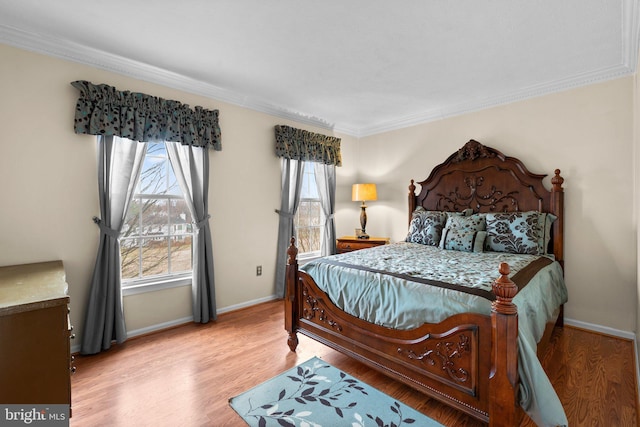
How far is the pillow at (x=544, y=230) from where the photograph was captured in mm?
2920

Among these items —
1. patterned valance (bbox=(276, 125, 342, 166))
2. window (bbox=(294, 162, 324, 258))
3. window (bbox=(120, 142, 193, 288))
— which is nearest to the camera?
window (bbox=(120, 142, 193, 288))

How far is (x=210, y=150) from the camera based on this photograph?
10.7ft

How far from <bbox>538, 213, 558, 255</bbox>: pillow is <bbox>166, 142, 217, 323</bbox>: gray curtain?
3299 mm

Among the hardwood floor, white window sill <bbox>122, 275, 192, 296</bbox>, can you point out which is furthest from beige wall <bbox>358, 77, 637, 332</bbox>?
white window sill <bbox>122, 275, 192, 296</bbox>

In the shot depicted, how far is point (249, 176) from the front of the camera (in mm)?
3615

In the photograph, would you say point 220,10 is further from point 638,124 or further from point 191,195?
point 638,124

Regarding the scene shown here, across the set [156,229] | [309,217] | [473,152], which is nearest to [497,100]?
[473,152]

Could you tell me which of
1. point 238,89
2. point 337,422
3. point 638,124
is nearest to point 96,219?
point 238,89

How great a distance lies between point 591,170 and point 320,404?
10.7ft

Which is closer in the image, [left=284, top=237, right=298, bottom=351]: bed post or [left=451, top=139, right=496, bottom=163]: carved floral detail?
[left=284, top=237, right=298, bottom=351]: bed post

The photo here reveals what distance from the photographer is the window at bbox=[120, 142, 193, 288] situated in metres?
2.88

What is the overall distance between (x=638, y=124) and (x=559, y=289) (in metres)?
1.47

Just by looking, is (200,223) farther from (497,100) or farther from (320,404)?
(497,100)

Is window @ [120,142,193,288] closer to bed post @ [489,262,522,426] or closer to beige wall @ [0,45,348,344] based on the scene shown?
beige wall @ [0,45,348,344]
